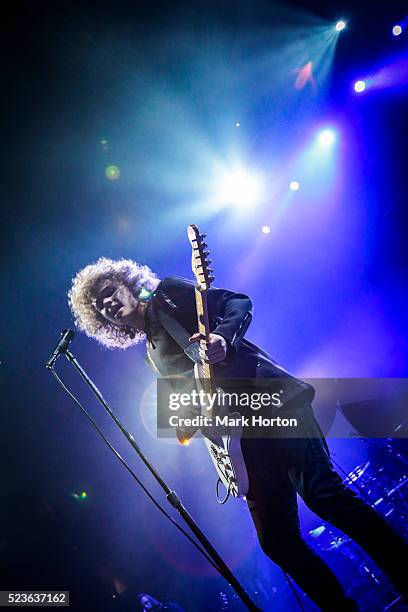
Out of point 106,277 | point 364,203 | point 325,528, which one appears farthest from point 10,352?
point 364,203

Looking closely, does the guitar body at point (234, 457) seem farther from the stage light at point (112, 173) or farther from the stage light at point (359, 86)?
the stage light at point (359, 86)

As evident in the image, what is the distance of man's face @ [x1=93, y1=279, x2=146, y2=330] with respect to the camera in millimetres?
3191

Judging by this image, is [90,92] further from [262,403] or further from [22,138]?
[262,403]

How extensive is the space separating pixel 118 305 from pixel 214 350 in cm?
131

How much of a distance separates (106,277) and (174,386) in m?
1.33

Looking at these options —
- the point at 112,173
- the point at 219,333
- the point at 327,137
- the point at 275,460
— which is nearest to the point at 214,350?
the point at 219,333

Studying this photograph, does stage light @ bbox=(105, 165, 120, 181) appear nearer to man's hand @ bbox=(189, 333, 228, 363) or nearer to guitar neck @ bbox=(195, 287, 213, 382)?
guitar neck @ bbox=(195, 287, 213, 382)

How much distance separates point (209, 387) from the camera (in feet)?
7.85

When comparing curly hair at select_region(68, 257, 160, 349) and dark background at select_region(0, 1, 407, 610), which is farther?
dark background at select_region(0, 1, 407, 610)

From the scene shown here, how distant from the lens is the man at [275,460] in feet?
6.09

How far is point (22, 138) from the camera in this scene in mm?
4438

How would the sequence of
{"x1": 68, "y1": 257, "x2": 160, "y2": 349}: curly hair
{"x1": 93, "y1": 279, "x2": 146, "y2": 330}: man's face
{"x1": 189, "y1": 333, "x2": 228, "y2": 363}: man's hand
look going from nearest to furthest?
{"x1": 189, "y1": 333, "x2": 228, "y2": 363}: man's hand < {"x1": 93, "y1": 279, "x2": 146, "y2": 330}: man's face < {"x1": 68, "y1": 257, "x2": 160, "y2": 349}: curly hair

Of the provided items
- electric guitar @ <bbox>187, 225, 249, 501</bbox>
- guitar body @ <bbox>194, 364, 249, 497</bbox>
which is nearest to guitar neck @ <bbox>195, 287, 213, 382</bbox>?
electric guitar @ <bbox>187, 225, 249, 501</bbox>

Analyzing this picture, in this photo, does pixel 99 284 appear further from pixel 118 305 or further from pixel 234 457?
pixel 234 457
